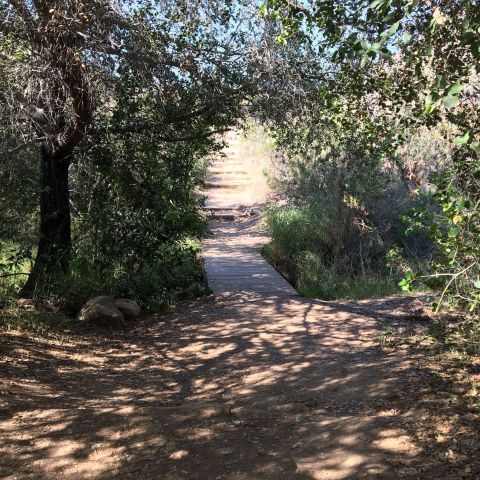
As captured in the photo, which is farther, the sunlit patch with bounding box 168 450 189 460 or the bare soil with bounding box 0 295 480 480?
the sunlit patch with bounding box 168 450 189 460

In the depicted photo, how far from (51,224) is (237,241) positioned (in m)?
6.23

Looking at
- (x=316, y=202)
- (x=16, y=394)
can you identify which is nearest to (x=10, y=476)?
(x=16, y=394)

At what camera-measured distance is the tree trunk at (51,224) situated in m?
7.43

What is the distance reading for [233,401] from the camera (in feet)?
15.2

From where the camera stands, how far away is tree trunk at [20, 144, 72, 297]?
24.4 ft

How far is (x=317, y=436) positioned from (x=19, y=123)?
4380 mm

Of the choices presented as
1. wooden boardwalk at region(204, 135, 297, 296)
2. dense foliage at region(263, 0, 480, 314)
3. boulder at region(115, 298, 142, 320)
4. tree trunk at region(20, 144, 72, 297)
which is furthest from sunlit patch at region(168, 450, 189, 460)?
wooden boardwalk at region(204, 135, 297, 296)

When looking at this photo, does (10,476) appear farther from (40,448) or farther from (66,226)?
(66,226)

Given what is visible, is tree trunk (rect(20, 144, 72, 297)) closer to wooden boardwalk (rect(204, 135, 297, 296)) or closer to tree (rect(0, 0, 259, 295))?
tree (rect(0, 0, 259, 295))

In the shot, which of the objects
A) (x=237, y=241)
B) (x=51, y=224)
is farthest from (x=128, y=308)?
(x=237, y=241)

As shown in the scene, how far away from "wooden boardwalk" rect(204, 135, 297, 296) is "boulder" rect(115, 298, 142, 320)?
127cm

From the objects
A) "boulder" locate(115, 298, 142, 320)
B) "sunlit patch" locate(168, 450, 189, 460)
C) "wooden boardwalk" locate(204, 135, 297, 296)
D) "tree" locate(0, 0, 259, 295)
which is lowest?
"sunlit patch" locate(168, 450, 189, 460)

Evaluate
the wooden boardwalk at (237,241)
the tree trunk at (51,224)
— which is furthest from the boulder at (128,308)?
the wooden boardwalk at (237,241)

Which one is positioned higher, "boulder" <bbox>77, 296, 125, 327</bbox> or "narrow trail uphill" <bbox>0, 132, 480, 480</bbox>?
"boulder" <bbox>77, 296, 125, 327</bbox>
